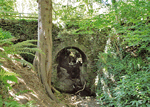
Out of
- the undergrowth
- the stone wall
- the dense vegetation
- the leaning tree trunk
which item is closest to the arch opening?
the stone wall

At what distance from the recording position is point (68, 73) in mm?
9820

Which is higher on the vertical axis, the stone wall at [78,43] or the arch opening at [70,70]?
the stone wall at [78,43]

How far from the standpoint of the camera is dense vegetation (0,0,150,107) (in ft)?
10.7

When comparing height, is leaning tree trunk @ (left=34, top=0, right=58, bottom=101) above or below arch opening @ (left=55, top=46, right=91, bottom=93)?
above

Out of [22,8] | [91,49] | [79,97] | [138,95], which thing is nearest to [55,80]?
Answer: [79,97]

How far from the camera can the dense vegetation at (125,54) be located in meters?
3.27

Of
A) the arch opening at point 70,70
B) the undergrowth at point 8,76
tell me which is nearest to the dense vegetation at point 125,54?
the undergrowth at point 8,76

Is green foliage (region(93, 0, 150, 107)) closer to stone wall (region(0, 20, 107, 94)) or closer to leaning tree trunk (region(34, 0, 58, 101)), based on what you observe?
stone wall (region(0, 20, 107, 94))

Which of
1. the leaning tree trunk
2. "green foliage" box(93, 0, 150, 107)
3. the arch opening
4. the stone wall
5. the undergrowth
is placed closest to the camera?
the undergrowth

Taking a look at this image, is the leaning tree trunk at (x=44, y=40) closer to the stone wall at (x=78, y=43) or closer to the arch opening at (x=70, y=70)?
the stone wall at (x=78, y=43)

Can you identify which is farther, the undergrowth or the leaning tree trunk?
the leaning tree trunk

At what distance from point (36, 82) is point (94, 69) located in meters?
4.21

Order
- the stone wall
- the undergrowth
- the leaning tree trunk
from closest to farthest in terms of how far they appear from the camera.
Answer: the undergrowth < the leaning tree trunk < the stone wall

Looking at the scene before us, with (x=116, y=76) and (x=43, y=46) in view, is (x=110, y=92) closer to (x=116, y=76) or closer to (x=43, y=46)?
(x=116, y=76)
